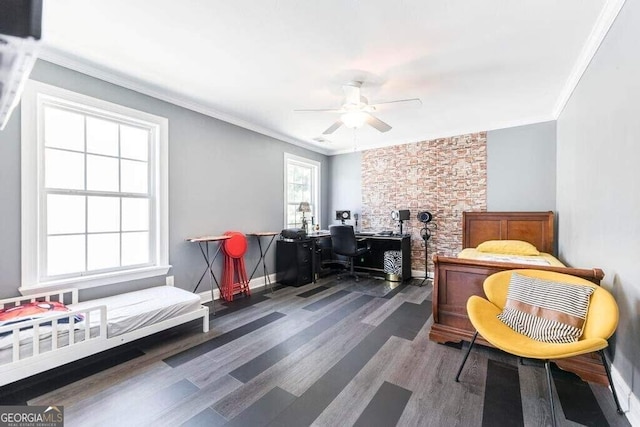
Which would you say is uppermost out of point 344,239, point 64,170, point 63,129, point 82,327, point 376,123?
point 376,123

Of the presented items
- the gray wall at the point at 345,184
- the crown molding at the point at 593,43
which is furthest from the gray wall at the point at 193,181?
the crown molding at the point at 593,43

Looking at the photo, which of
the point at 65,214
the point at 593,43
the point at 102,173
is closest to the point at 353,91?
the point at 593,43

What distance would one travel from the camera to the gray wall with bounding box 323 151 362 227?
5.77m

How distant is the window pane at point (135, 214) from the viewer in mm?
3010

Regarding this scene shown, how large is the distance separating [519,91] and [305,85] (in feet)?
7.96

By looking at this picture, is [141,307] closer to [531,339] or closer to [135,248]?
[135,248]

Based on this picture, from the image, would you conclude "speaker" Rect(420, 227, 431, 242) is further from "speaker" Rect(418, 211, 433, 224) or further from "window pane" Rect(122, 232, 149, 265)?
"window pane" Rect(122, 232, 149, 265)

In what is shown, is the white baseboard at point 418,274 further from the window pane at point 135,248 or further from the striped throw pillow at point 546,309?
the window pane at point 135,248

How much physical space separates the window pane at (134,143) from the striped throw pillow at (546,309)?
3867mm

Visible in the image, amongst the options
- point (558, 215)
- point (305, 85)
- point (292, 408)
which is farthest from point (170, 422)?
point (558, 215)

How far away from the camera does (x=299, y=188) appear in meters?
5.52

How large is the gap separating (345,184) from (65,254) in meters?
4.59

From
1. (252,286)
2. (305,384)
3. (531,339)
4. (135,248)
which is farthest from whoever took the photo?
(252,286)

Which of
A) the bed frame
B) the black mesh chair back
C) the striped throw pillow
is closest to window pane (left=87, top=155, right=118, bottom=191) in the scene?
the black mesh chair back
